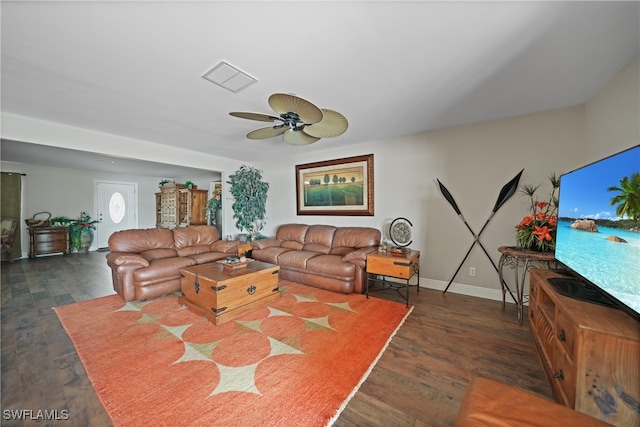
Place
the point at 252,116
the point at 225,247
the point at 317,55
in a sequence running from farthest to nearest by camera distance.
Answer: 1. the point at 225,247
2. the point at 252,116
3. the point at 317,55

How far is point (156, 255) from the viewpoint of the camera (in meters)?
3.61

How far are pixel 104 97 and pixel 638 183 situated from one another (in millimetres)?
4048

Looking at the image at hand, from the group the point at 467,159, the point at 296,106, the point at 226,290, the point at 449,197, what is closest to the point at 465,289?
the point at 449,197

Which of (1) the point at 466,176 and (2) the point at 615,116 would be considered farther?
(1) the point at 466,176

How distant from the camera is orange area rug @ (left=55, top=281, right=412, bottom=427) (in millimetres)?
1377

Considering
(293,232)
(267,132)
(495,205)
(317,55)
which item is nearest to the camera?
(317,55)

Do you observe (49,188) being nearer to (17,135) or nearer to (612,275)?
(17,135)

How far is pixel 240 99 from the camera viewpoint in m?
2.38

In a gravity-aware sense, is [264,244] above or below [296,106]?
below

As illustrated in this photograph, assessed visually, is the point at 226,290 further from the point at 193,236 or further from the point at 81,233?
the point at 81,233

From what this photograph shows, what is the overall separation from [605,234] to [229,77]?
279cm

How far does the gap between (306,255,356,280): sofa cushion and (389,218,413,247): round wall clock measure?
82cm

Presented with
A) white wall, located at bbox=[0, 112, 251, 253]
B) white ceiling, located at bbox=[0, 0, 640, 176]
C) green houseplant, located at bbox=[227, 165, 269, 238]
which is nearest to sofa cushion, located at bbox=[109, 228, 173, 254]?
white wall, located at bbox=[0, 112, 251, 253]

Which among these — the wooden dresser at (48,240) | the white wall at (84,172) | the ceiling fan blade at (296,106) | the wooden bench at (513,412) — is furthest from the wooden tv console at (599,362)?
the wooden dresser at (48,240)
